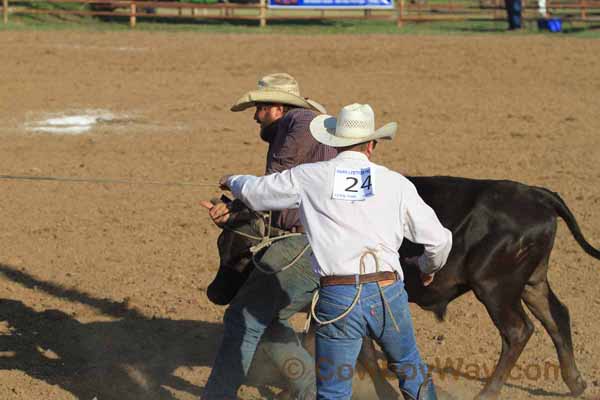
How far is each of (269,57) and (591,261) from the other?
1204 centimetres

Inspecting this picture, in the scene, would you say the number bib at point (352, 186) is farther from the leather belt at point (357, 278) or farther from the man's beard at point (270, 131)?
the man's beard at point (270, 131)

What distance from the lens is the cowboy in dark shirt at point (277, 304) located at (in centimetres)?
530

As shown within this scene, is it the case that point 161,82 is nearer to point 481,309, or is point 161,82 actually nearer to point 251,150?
point 251,150

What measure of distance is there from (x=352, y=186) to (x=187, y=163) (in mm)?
7802

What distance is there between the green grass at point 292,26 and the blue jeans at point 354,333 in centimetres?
1949

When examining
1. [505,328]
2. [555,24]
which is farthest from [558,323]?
[555,24]

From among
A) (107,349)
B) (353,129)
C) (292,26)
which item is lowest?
(107,349)

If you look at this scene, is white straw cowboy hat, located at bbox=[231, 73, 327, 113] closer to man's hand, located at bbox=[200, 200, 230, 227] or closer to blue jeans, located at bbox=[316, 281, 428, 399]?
man's hand, located at bbox=[200, 200, 230, 227]

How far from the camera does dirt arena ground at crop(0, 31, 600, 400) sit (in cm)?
673

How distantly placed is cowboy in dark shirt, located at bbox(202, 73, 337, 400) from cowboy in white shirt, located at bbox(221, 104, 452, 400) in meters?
0.80

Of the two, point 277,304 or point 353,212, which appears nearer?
point 353,212

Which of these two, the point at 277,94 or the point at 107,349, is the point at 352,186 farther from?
the point at 107,349

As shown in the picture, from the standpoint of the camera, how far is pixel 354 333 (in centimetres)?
437

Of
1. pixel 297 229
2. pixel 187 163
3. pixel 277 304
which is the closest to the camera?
pixel 277 304
